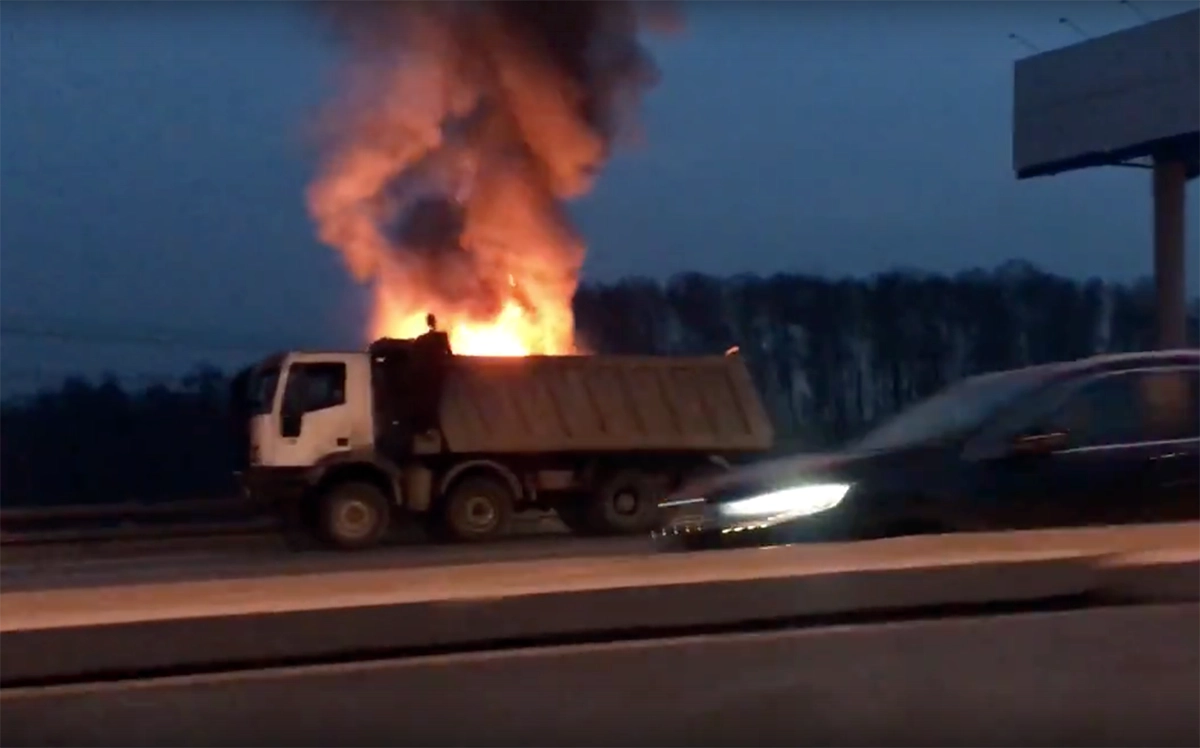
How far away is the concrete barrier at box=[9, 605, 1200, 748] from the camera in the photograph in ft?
13.2

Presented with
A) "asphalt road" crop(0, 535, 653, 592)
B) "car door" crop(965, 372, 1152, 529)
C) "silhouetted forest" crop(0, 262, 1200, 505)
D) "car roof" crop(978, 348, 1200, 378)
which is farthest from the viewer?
"silhouetted forest" crop(0, 262, 1200, 505)

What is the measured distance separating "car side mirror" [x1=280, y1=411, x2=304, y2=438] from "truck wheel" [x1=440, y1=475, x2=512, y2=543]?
2.14 m

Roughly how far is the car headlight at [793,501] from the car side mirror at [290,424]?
13.9 m

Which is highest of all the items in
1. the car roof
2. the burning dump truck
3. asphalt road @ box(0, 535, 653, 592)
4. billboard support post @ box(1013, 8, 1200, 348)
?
billboard support post @ box(1013, 8, 1200, 348)

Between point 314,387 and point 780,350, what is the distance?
24.8 metres

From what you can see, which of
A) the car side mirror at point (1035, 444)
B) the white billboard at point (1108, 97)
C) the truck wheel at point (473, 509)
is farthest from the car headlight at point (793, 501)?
the white billboard at point (1108, 97)

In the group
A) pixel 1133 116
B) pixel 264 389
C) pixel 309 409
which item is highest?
pixel 1133 116

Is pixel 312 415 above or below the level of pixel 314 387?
below

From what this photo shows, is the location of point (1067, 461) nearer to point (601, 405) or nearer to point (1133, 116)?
point (601, 405)

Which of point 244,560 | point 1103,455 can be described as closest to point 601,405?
point 244,560

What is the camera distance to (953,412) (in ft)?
30.0

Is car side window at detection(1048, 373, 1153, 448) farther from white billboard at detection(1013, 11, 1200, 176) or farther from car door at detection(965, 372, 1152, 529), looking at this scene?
white billboard at detection(1013, 11, 1200, 176)

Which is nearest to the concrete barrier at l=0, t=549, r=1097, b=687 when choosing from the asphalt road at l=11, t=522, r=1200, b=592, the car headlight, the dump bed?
the car headlight

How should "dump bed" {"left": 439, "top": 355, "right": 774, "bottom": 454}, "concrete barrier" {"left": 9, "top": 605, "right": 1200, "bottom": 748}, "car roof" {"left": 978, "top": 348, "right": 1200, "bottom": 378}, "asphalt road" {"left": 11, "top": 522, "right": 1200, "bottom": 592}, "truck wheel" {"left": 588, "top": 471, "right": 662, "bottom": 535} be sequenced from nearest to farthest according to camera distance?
"concrete barrier" {"left": 9, "top": 605, "right": 1200, "bottom": 748}, "car roof" {"left": 978, "top": 348, "right": 1200, "bottom": 378}, "asphalt road" {"left": 11, "top": 522, "right": 1200, "bottom": 592}, "dump bed" {"left": 439, "top": 355, "right": 774, "bottom": 454}, "truck wheel" {"left": 588, "top": 471, "right": 662, "bottom": 535}
